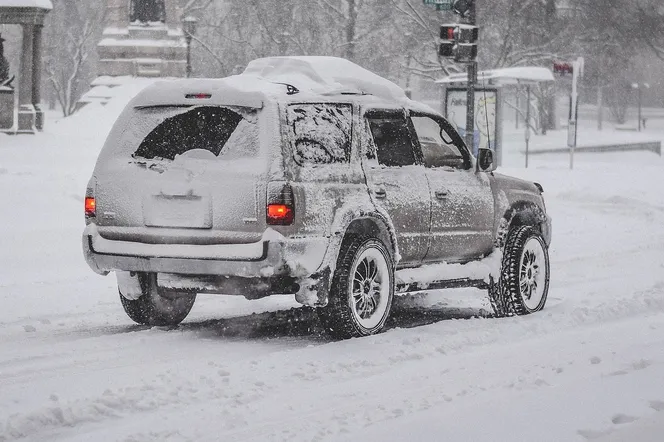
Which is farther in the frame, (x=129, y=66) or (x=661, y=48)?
(x=661, y=48)

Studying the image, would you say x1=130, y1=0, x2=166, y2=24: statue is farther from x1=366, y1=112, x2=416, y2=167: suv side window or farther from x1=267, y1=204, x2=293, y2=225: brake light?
x1=267, y1=204, x2=293, y2=225: brake light

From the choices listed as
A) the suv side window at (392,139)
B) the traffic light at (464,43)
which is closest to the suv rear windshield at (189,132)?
the suv side window at (392,139)

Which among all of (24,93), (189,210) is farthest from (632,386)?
(24,93)

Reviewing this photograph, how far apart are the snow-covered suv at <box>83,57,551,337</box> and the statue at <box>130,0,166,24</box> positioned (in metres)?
27.2

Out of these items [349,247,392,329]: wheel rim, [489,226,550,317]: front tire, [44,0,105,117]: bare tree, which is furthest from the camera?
[44,0,105,117]: bare tree

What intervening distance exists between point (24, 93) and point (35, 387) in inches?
903

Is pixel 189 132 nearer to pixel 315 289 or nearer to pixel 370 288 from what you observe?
pixel 315 289

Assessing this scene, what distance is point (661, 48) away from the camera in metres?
64.1

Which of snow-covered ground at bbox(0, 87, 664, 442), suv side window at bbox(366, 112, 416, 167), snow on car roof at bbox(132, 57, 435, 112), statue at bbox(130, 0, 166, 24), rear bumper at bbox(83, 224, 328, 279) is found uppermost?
statue at bbox(130, 0, 166, 24)

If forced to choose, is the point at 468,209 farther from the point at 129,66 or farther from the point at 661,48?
the point at 661,48

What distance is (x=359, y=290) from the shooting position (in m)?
8.73

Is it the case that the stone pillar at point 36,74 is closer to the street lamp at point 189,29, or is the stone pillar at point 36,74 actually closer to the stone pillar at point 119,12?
the stone pillar at point 119,12

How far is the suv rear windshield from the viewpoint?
8320 mm

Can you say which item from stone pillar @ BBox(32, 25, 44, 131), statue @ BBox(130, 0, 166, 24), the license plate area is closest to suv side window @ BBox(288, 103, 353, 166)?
the license plate area
